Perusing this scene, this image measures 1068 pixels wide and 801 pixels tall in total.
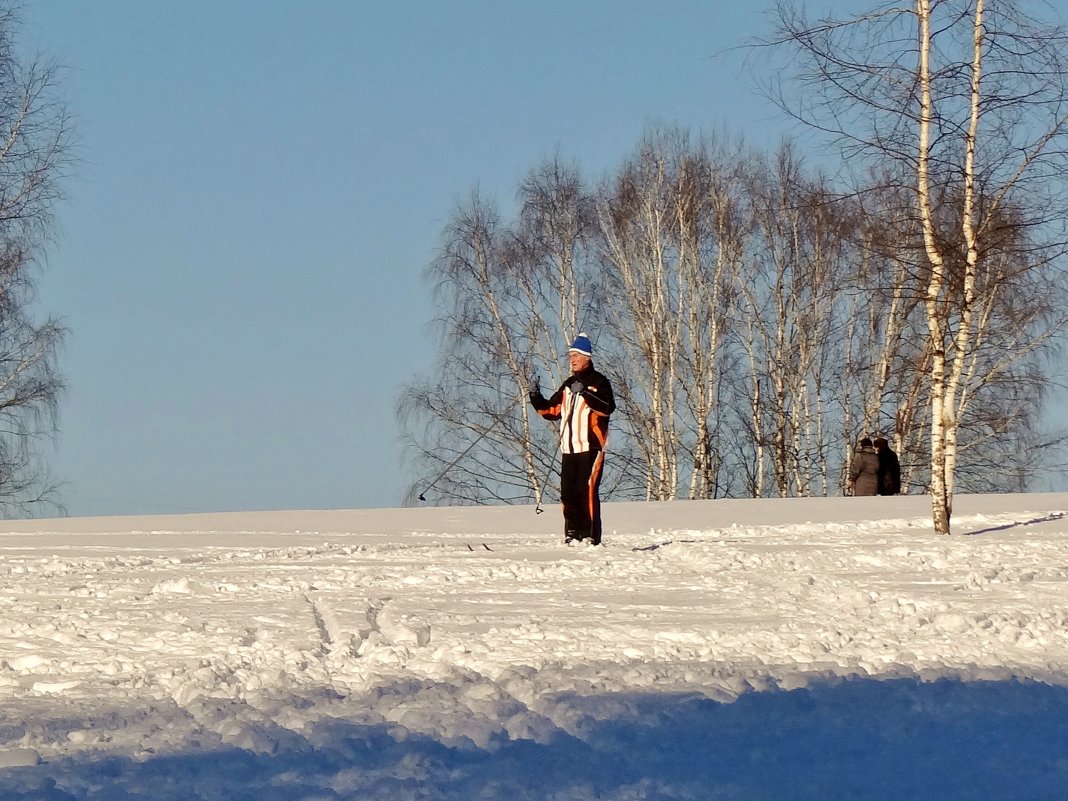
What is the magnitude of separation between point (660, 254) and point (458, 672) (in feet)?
73.6

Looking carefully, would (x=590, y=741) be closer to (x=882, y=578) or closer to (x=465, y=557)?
(x=882, y=578)

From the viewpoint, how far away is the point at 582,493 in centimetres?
1121

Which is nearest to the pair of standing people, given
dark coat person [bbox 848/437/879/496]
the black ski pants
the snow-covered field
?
dark coat person [bbox 848/437/879/496]

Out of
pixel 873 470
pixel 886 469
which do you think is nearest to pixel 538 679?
pixel 873 470

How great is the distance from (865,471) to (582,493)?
39.9 feet

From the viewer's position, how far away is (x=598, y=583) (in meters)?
8.38

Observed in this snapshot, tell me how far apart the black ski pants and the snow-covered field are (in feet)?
3.68

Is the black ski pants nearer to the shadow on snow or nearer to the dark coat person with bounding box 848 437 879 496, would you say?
the shadow on snow

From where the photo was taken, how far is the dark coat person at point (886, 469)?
22031 millimetres

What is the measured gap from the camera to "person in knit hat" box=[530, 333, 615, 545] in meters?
11.1

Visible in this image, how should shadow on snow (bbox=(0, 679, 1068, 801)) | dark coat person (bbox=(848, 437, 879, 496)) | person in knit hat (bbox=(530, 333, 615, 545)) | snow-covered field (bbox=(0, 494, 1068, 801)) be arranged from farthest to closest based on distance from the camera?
1. dark coat person (bbox=(848, 437, 879, 496))
2. person in knit hat (bbox=(530, 333, 615, 545))
3. snow-covered field (bbox=(0, 494, 1068, 801))
4. shadow on snow (bbox=(0, 679, 1068, 801))

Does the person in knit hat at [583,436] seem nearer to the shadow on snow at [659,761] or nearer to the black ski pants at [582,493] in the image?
the black ski pants at [582,493]

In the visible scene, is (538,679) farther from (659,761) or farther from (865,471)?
(865,471)

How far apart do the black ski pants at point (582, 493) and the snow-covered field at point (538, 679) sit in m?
1.12
